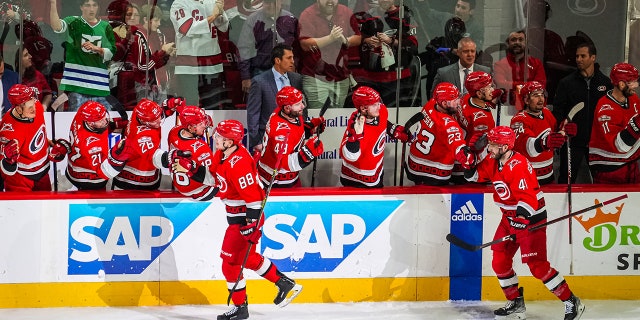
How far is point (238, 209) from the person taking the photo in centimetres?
808

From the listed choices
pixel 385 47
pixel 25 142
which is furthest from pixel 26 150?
pixel 385 47

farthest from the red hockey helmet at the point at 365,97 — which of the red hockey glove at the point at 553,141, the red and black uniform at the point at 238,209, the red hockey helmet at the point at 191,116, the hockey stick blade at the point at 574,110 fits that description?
the hockey stick blade at the point at 574,110

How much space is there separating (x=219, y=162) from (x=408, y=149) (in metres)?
2.06

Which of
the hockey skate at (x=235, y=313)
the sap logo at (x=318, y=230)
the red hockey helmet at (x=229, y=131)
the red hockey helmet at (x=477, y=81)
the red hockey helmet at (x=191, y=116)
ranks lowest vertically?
the hockey skate at (x=235, y=313)

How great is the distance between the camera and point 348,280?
8578mm

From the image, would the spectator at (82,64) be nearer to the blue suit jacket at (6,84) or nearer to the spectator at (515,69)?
the blue suit jacket at (6,84)

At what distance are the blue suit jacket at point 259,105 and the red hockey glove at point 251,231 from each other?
1.48 m

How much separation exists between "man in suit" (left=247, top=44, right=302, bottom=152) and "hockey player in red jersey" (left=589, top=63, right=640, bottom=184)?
2452 mm

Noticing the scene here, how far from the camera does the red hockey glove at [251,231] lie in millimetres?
7918

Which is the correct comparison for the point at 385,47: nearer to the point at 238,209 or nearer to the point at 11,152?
the point at 238,209

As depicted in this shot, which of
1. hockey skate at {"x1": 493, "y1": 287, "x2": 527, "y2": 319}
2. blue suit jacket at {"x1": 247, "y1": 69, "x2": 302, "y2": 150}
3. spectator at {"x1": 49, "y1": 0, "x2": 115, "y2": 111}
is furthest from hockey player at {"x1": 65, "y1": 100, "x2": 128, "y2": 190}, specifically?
hockey skate at {"x1": 493, "y1": 287, "x2": 527, "y2": 319}

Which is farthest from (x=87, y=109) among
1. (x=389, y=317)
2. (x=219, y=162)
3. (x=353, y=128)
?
(x=389, y=317)

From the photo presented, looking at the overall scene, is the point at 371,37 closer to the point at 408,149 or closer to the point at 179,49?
the point at 408,149

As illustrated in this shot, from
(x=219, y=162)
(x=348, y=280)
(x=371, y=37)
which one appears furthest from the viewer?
(x=371, y=37)
